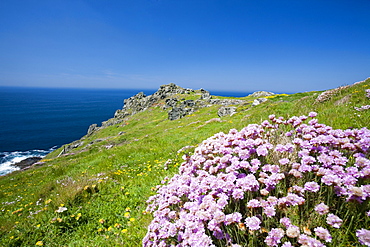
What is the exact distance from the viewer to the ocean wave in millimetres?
44375

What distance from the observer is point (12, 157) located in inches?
2228

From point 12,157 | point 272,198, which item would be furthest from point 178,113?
point 12,157

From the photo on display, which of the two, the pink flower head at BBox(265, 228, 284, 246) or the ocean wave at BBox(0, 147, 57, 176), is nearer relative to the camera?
the pink flower head at BBox(265, 228, 284, 246)

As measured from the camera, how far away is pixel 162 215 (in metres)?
3.41

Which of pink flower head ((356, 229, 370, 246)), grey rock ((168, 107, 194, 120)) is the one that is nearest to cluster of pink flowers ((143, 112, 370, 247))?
pink flower head ((356, 229, 370, 246))

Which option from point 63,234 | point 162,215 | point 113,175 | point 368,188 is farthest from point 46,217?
point 368,188

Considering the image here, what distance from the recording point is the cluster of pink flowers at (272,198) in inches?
94.1

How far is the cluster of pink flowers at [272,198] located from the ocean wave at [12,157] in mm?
58056

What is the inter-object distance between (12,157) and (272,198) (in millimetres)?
79945

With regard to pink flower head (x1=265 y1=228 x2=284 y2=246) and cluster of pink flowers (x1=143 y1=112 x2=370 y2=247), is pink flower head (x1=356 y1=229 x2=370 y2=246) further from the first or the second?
pink flower head (x1=265 y1=228 x2=284 y2=246)

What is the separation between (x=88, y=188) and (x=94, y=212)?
1525mm

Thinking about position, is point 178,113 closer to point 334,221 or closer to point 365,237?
point 334,221

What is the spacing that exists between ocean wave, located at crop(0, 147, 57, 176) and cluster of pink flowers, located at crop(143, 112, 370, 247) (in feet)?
190

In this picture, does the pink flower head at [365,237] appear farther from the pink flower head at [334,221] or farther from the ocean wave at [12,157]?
the ocean wave at [12,157]
